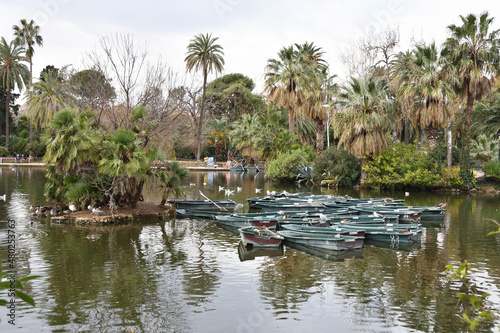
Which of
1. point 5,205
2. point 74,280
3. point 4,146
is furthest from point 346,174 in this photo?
point 4,146

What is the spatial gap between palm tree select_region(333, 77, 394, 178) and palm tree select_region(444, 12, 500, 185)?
6015 mm

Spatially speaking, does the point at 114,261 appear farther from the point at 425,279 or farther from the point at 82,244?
the point at 425,279

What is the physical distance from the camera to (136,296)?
34.1 ft

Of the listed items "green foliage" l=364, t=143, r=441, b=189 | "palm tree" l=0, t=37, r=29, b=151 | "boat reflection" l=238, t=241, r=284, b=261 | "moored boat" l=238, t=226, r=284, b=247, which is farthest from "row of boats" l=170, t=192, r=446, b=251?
"palm tree" l=0, t=37, r=29, b=151

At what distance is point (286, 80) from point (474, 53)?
15945 millimetres

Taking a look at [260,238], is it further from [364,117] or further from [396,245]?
[364,117]

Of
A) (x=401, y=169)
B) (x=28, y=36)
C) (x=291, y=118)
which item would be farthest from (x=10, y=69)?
(x=401, y=169)

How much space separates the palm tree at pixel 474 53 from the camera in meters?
32.8

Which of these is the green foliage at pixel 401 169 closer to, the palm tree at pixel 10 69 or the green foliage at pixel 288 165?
the green foliage at pixel 288 165

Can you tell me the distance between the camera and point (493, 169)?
1419 inches

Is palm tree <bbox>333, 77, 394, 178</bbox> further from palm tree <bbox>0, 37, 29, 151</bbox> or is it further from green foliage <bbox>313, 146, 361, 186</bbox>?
palm tree <bbox>0, 37, 29, 151</bbox>

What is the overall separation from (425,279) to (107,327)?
27.8ft

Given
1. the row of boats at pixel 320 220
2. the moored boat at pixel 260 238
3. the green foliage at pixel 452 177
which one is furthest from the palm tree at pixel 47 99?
the moored boat at pixel 260 238

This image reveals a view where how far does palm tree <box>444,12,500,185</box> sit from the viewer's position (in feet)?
108
